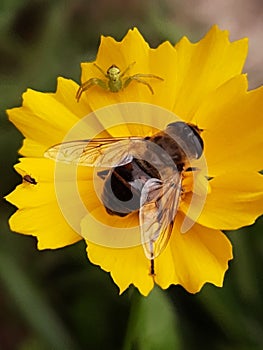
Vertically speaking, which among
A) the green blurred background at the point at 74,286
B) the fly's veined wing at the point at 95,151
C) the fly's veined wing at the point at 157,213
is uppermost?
the fly's veined wing at the point at 95,151

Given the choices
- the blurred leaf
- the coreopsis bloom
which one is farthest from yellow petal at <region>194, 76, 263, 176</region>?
the blurred leaf

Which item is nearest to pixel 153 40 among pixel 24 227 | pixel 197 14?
pixel 197 14

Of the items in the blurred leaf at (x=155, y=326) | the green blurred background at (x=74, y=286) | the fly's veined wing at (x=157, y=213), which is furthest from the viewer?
the green blurred background at (x=74, y=286)

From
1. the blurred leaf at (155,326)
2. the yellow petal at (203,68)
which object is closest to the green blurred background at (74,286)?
the blurred leaf at (155,326)

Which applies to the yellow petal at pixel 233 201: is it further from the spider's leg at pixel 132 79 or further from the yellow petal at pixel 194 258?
the spider's leg at pixel 132 79

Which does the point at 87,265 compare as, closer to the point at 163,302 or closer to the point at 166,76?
the point at 163,302

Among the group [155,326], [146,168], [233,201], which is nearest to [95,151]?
[146,168]

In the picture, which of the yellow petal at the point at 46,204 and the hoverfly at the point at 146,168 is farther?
the yellow petal at the point at 46,204
